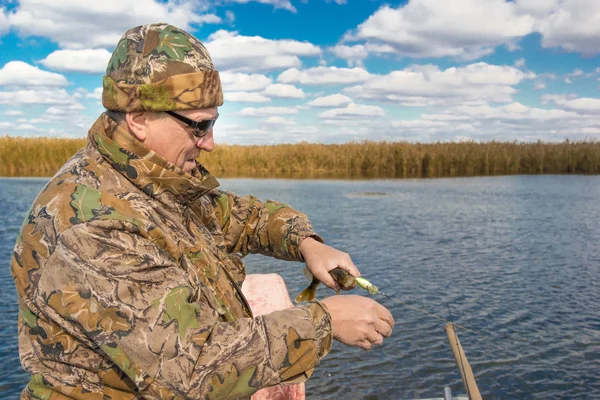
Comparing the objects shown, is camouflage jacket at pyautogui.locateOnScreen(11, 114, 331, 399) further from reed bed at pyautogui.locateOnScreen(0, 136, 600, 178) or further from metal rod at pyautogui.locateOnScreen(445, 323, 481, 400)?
reed bed at pyautogui.locateOnScreen(0, 136, 600, 178)

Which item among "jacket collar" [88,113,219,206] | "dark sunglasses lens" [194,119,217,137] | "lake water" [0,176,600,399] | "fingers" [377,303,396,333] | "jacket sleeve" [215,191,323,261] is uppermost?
"dark sunglasses lens" [194,119,217,137]

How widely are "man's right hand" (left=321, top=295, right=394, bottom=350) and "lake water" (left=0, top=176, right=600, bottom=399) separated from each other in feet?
12.0

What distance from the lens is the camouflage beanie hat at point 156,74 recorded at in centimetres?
186

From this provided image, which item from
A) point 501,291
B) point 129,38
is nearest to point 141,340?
point 129,38

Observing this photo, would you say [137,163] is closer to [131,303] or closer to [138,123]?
[138,123]

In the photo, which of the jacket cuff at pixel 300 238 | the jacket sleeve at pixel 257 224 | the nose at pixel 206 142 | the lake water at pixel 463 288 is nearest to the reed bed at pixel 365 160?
the lake water at pixel 463 288

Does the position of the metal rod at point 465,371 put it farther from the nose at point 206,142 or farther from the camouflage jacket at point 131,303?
the nose at point 206,142

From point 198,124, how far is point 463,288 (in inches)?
295

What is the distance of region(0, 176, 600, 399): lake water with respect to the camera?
224 inches

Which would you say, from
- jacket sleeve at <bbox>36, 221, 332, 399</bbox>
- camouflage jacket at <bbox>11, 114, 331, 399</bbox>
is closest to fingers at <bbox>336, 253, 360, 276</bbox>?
camouflage jacket at <bbox>11, 114, 331, 399</bbox>

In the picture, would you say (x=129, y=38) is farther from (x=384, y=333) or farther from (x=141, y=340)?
(x=384, y=333)

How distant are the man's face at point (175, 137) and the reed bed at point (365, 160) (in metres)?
28.9

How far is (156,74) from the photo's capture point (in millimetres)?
1855

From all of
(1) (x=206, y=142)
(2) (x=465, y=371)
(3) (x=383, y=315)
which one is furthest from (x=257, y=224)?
(2) (x=465, y=371)
